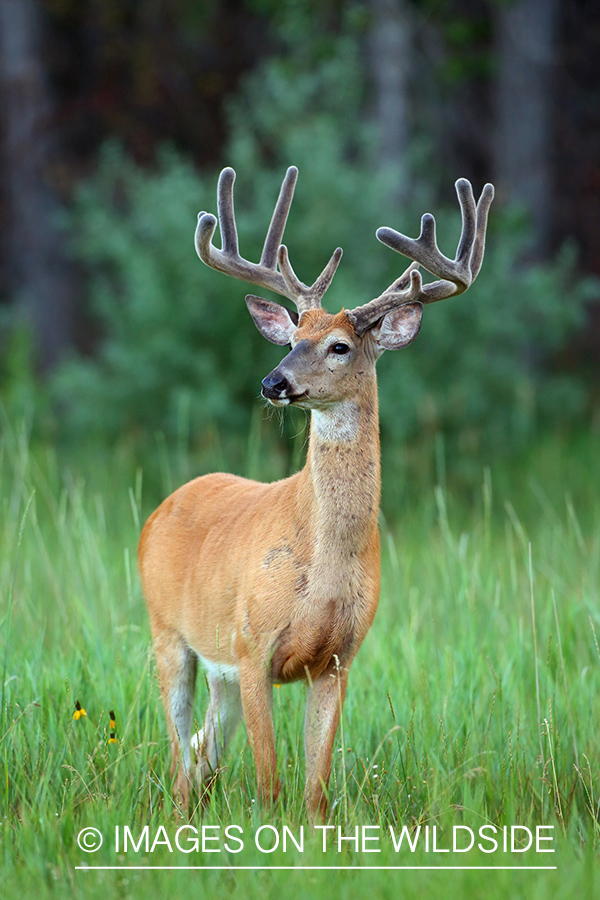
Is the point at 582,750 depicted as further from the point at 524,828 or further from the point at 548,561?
the point at 548,561

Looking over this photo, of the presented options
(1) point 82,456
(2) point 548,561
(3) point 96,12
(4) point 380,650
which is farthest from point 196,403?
(3) point 96,12

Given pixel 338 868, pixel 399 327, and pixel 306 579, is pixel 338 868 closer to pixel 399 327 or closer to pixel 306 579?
pixel 306 579

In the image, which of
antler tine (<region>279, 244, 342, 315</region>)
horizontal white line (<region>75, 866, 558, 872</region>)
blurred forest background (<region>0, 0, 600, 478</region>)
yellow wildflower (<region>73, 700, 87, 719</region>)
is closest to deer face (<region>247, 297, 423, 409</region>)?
antler tine (<region>279, 244, 342, 315</region>)

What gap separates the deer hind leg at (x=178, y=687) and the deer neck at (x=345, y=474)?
3.08 feet

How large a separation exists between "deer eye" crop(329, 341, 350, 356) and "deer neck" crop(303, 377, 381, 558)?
5.6 inches

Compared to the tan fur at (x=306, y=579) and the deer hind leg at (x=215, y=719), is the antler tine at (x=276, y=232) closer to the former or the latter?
the tan fur at (x=306, y=579)

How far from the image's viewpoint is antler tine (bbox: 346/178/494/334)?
3.75 meters

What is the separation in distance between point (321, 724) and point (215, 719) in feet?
2.22

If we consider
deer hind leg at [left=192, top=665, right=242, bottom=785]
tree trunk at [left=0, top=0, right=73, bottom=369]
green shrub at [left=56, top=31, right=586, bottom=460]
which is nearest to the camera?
deer hind leg at [left=192, top=665, right=242, bottom=785]

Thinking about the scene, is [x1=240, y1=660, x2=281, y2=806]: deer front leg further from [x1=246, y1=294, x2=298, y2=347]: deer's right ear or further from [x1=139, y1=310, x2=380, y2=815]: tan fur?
[x1=246, y1=294, x2=298, y2=347]: deer's right ear

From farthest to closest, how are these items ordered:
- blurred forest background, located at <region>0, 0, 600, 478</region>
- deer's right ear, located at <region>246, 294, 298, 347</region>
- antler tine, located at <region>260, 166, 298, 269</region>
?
1. blurred forest background, located at <region>0, 0, 600, 478</region>
2. antler tine, located at <region>260, 166, 298, 269</region>
3. deer's right ear, located at <region>246, 294, 298, 347</region>

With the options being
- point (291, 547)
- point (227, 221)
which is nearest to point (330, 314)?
point (227, 221)

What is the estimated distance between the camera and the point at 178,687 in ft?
13.4

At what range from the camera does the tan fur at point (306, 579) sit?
3430 mm
